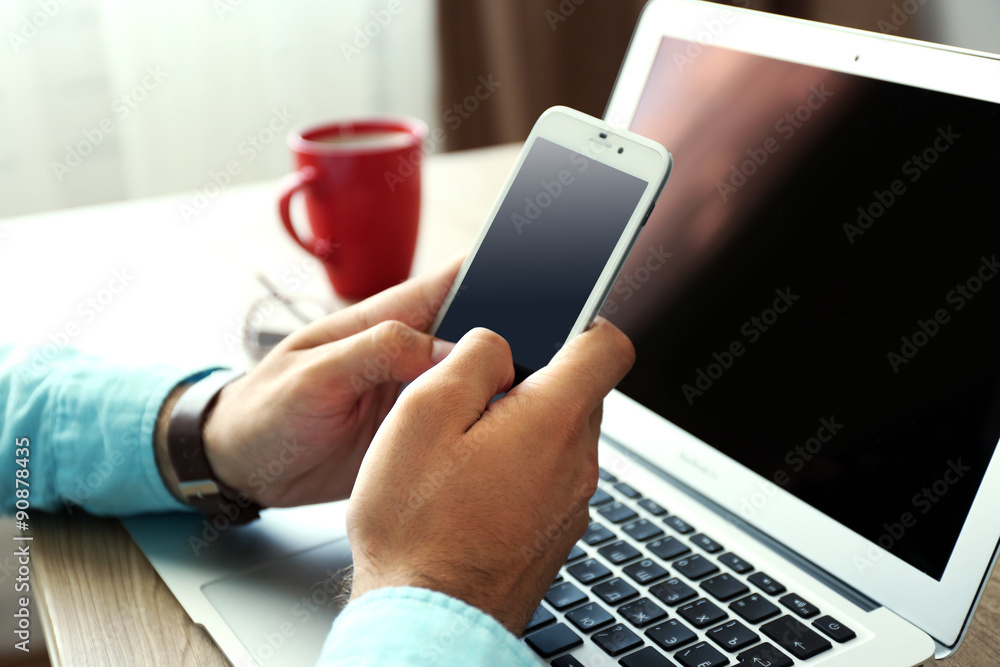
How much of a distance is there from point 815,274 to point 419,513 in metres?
0.31

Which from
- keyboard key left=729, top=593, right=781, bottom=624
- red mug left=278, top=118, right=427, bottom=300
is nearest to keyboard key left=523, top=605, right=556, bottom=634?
keyboard key left=729, top=593, right=781, bottom=624

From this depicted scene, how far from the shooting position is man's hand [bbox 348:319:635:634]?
1.41 feet

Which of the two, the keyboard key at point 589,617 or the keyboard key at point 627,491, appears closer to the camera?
the keyboard key at point 589,617

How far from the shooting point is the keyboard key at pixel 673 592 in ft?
1.67

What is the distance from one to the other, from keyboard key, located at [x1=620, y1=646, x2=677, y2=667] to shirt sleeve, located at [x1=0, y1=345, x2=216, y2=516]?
33 cm

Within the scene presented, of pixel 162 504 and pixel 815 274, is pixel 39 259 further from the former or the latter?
pixel 815 274

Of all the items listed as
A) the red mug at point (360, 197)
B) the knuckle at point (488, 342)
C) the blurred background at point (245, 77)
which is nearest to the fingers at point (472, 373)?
the knuckle at point (488, 342)

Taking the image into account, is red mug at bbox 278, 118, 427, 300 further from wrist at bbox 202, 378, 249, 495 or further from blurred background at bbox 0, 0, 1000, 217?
blurred background at bbox 0, 0, 1000, 217

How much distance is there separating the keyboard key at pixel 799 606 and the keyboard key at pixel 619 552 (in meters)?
0.09

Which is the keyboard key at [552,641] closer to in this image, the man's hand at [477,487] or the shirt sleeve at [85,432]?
the man's hand at [477,487]

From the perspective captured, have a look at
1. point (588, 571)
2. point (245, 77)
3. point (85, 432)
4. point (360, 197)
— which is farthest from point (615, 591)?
point (245, 77)

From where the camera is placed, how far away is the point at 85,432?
2.07 ft

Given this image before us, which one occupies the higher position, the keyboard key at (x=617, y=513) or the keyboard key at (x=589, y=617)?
the keyboard key at (x=589, y=617)

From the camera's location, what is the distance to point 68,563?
577 mm
